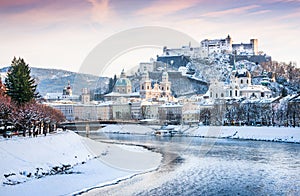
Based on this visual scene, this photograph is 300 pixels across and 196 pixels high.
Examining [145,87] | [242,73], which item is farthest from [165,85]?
[242,73]

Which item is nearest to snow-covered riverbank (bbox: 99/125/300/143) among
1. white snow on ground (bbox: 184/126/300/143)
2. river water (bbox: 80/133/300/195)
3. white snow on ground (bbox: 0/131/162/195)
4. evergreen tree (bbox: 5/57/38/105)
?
white snow on ground (bbox: 184/126/300/143)

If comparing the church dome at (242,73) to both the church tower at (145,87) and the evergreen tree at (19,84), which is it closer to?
the church tower at (145,87)

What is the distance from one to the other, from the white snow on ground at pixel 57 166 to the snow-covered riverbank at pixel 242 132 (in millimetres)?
17246

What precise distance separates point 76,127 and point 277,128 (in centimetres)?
2570

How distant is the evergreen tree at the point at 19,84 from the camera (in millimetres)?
32906

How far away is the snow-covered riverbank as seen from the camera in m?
44.3

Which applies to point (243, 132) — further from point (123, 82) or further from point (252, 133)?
point (123, 82)

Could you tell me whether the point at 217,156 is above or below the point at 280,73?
below

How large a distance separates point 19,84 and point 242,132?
1044 inches

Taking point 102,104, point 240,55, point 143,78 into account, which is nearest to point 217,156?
point 102,104

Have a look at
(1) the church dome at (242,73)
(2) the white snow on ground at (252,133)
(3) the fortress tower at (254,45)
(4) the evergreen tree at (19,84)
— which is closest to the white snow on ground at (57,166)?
(4) the evergreen tree at (19,84)

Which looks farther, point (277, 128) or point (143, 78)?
point (143, 78)

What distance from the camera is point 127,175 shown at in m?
23.6

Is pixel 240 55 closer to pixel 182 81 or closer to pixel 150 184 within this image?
pixel 182 81
